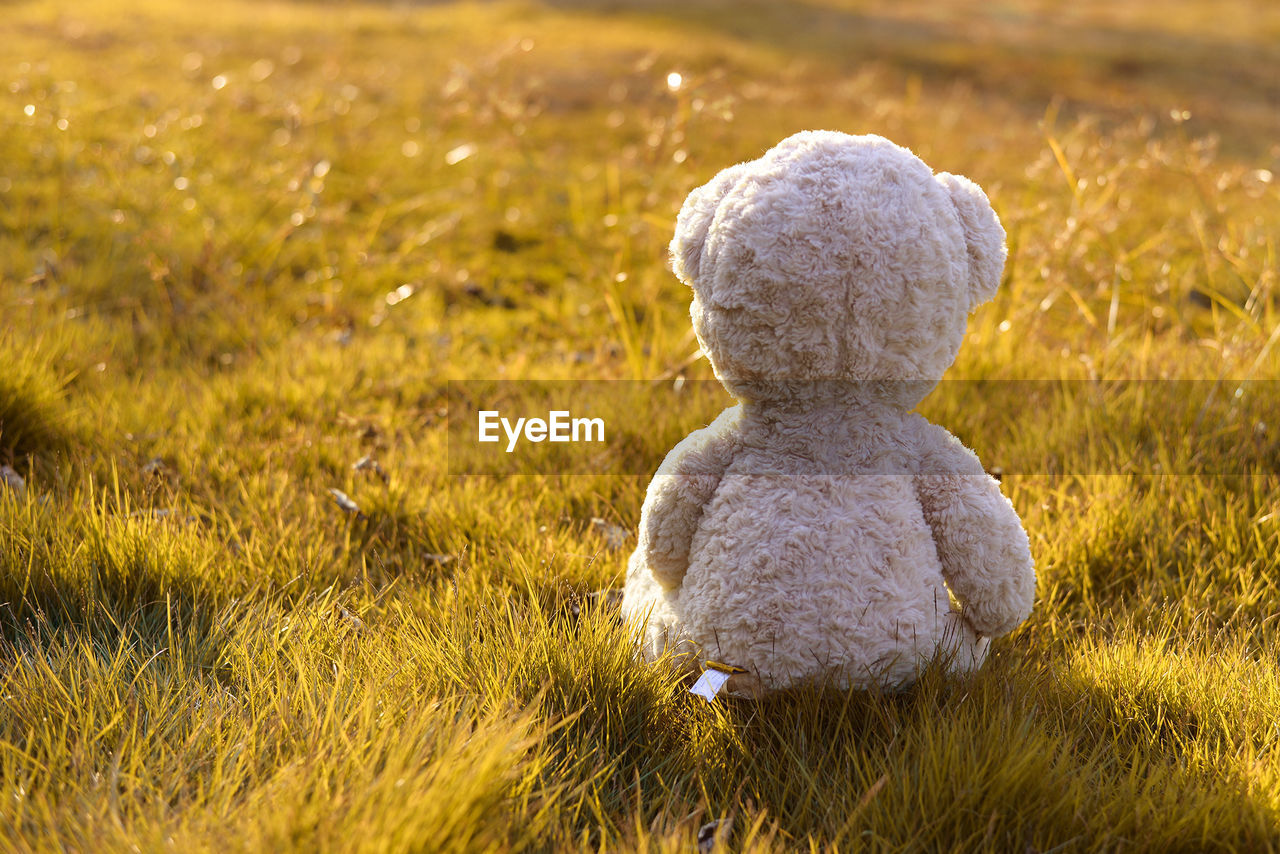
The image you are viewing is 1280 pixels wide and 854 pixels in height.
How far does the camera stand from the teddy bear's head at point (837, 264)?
1.83 m

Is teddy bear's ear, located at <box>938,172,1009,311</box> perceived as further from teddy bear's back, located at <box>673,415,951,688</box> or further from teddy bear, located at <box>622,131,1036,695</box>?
teddy bear's back, located at <box>673,415,951,688</box>

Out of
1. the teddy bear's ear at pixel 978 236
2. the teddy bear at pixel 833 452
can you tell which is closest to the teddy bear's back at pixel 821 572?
the teddy bear at pixel 833 452

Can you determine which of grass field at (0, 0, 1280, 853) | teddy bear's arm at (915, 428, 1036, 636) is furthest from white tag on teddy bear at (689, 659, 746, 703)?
teddy bear's arm at (915, 428, 1036, 636)

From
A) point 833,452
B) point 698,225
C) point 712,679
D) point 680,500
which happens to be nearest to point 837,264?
point 698,225

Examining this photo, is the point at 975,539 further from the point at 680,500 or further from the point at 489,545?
the point at 489,545

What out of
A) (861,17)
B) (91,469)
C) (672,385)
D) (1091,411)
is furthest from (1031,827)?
(861,17)

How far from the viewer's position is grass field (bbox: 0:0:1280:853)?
5.22 ft

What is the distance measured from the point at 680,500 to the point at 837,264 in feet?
2.12

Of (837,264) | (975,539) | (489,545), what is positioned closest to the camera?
(837,264)

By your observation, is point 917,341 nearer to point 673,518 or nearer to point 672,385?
point 673,518

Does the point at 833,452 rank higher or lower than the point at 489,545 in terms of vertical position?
higher

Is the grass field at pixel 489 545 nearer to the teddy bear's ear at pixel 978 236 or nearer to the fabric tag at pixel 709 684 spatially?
the fabric tag at pixel 709 684

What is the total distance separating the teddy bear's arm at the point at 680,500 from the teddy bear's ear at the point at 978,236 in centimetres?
67

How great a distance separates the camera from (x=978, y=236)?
196 centimetres
